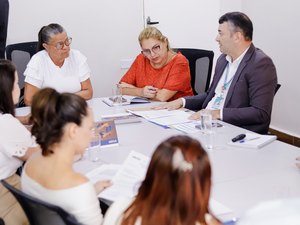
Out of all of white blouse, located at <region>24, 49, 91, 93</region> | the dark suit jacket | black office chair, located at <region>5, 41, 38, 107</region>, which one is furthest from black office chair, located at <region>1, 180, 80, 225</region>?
black office chair, located at <region>5, 41, 38, 107</region>

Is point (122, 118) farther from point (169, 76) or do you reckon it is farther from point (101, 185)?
point (101, 185)

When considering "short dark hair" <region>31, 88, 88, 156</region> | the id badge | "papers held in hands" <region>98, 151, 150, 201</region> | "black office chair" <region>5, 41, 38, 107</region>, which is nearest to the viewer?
"short dark hair" <region>31, 88, 88, 156</region>

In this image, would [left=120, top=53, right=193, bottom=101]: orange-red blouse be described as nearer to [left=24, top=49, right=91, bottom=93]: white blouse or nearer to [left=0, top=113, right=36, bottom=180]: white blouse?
[left=24, top=49, right=91, bottom=93]: white blouse

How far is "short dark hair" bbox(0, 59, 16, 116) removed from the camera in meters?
1.93

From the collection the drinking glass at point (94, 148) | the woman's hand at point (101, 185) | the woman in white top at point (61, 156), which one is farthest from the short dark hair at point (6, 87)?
the woman's hand at point (101, 185)

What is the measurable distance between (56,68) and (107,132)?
110 cm

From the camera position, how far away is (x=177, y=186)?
100 centimetres

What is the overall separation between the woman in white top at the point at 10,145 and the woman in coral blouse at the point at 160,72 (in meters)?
1.29

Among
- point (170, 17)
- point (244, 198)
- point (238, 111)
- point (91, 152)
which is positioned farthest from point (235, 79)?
point (170, 17)

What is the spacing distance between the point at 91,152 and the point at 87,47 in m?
2.71

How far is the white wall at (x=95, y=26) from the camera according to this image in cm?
417

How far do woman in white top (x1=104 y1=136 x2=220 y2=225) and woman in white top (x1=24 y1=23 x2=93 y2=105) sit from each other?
83.7 inches

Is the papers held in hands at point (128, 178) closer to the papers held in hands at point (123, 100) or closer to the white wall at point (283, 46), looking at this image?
the papers held in hands at point (123, 100)

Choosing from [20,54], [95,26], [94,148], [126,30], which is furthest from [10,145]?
[126,30]
